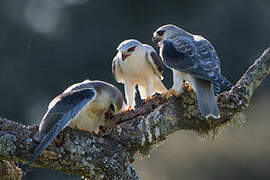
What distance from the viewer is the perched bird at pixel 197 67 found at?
734 centimetres

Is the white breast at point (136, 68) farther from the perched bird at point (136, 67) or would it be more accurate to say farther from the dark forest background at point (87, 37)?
the dark forest background at point (87, 37)

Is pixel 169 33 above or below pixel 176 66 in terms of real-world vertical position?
above

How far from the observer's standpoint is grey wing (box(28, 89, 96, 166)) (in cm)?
678

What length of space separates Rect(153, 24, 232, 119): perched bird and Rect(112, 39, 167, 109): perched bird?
2.13ft

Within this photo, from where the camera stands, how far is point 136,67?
9.33 meters

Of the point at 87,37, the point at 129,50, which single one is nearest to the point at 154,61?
the point at 129,50

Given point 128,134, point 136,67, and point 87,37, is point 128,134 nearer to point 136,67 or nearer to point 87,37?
point 136,67

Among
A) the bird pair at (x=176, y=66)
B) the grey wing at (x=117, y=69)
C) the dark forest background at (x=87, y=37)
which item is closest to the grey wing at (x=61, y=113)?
the bird pair at (x=176, y=66)

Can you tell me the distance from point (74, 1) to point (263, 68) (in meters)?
16.3

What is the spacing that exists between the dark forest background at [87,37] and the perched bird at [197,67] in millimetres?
7579

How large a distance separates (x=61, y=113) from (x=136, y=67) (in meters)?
2.39

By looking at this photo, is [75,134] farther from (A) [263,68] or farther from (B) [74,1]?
(B) [74,1]

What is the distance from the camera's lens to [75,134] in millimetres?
7078

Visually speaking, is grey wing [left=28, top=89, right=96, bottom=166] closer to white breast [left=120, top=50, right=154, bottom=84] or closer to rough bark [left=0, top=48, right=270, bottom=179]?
rough bark [left=0, top=48, right=270, bottom=179]
